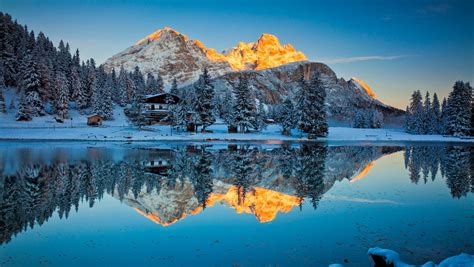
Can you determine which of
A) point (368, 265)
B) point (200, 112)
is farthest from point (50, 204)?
point (200, 112)

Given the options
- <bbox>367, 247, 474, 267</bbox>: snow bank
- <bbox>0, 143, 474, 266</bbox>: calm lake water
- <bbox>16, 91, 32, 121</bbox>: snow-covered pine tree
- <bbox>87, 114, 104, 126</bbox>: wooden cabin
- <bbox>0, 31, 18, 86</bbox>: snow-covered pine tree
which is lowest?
<bbox>0, 143, 474, 266</bbox>: calm lake water

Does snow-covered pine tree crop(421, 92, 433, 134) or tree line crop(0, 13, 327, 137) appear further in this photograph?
snow-covered pine tree crop(421, 92, 433, 134)

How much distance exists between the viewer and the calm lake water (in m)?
10.2

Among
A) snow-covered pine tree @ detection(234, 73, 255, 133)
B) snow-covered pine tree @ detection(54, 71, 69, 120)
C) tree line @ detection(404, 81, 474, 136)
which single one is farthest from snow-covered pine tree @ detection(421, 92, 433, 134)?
snow-covered pine tree @ detection(54, 71, 69, 120)

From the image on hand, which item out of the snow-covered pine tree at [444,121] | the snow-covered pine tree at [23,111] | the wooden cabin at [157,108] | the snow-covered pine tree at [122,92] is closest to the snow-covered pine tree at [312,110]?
the wooden cabin at [157,108]

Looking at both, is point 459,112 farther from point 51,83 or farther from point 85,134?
point 51,83

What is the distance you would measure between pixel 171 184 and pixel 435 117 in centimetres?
9303

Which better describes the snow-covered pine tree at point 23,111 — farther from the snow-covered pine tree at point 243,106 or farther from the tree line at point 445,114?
the tree line at point 445,114

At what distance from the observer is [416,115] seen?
313 feet

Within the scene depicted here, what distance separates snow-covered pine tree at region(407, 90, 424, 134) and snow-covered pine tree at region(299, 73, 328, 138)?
130 ft

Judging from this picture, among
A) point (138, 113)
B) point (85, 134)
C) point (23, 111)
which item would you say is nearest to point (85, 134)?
point (85, 134)

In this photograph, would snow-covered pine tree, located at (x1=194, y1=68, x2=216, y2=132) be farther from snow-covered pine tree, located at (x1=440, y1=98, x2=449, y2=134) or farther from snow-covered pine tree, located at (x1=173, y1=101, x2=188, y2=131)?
snow-covered pine tree, located at (x1=440, y1=98, x2=449, y2=134)

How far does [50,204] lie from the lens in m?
15.4

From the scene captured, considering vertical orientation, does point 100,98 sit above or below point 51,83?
below
